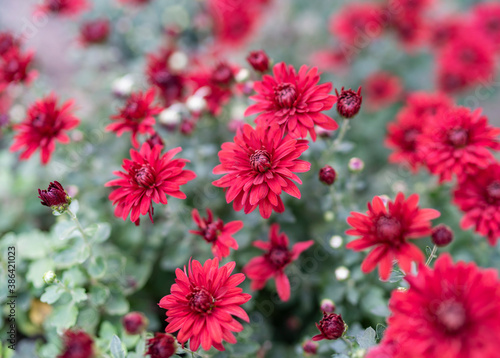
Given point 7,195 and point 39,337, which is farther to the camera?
point 7,195

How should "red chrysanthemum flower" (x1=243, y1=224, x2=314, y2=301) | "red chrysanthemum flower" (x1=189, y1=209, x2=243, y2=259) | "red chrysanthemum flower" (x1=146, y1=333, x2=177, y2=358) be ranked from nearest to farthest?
"red chrysanthemum flower" (x1=146, y1=333, x2=177, y2=358)
"red chrysanthemum flower" (x1=189, y1=209, x2=243, y2=259)
"red chrysanthemum flower" (x1=243, y1=224, x2=314, y2=301)

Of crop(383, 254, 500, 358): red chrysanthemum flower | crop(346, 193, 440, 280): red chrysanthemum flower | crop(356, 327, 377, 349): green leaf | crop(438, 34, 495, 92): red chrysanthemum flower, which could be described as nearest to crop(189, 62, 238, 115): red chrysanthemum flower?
crop(346, 193, 440, 280): red chrysanthemum flower

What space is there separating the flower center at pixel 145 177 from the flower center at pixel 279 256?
2.27 feet

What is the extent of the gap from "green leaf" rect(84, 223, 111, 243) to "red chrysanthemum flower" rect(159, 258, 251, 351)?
61 cm

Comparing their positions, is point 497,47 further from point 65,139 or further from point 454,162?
point 65,139

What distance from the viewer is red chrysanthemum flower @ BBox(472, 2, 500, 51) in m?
3.42

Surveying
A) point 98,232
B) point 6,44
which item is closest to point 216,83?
point 98,232

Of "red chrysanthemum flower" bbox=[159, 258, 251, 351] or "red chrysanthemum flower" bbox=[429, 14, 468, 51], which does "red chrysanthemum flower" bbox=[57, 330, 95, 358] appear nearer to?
"red chrysanthemum flower" bbox=[159, 258, 251, 351]

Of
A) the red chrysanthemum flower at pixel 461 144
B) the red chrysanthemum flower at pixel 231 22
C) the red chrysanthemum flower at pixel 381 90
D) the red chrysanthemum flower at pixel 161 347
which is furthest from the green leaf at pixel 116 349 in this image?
the red chrysanthemum flower at pixel 381 90

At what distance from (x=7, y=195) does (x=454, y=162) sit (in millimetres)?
3205

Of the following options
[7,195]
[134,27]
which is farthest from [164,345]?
[134,27]

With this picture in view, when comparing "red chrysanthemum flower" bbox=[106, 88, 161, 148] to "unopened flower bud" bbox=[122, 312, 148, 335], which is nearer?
"unopened flower bud" bbox=[122, 312, 148, 335]

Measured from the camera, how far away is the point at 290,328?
2607 mm

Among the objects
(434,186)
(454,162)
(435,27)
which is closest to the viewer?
(454,162)
